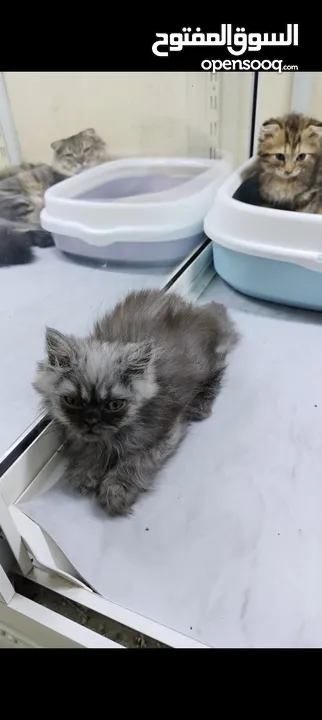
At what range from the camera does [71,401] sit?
36.9 inches

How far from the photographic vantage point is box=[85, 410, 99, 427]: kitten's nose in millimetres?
914

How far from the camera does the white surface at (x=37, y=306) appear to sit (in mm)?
1142

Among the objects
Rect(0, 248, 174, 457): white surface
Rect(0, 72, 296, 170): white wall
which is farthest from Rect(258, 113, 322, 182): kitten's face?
Rect(0, 248, 174, 457): white surface

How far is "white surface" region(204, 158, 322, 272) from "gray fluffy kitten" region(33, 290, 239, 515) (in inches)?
16.2

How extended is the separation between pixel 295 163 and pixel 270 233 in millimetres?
384

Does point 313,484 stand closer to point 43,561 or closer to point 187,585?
point 187,585

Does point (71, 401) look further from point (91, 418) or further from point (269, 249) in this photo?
point (269, 249)

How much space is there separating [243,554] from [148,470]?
0.25 m

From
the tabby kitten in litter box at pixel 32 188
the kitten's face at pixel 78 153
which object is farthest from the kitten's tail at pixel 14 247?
the kitten's face at pixel 78 153

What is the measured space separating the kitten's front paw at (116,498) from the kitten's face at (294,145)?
120 centimetres

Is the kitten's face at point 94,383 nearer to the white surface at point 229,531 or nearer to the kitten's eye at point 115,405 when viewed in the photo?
the kitten's eye at point 115,405

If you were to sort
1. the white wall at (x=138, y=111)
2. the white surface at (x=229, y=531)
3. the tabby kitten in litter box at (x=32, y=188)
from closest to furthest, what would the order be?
the white surface at (x=229, y=531)
the tabby kitten in litter box at (x=32, y=188)
the white wall at (x=138, y=111)

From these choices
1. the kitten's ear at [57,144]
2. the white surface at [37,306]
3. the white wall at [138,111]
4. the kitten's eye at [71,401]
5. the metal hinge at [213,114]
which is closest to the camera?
the kitten's eye at [71,401]

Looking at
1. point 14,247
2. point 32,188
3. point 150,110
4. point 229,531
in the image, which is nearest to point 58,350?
point 229,531
